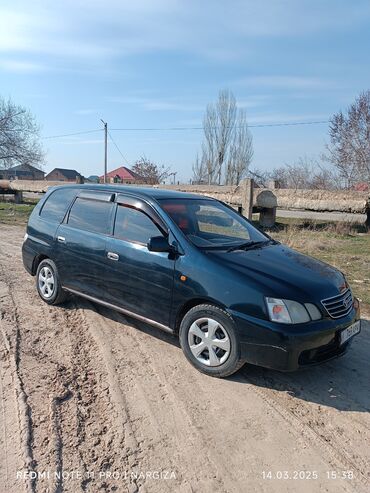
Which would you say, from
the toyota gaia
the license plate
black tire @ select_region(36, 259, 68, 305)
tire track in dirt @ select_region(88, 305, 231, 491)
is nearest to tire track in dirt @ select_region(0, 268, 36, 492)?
black tire @ select_region(36, 259, 68, 305)

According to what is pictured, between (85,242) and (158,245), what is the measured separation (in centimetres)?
129

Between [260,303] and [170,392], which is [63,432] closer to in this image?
[170,392]

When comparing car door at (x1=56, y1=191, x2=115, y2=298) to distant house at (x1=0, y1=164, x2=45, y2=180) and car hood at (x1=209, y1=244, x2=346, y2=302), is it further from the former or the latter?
distant house at (x1=0, y1=164, x2=45, y2=180)

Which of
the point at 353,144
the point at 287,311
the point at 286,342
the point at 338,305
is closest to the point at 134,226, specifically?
the point at 287,311

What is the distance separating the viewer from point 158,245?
4.04m

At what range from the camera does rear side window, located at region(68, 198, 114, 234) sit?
16.0 feet

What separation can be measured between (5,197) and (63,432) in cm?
2974

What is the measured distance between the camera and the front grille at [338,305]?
361 cm

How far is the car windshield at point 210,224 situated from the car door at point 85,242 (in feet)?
2.72

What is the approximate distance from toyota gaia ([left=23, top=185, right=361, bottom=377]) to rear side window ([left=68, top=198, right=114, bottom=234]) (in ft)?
0.05

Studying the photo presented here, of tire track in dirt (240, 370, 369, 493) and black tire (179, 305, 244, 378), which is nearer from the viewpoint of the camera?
tire track in dirt (240, 370, 369, 493)

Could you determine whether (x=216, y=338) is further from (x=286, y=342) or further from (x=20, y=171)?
(x=20, y=171)

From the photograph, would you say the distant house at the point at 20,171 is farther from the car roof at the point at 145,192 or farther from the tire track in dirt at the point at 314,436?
the tire track in dirt at the point at 314,436

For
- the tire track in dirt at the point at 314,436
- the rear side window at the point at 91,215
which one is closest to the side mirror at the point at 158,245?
the rear side window at the point at 91,215
